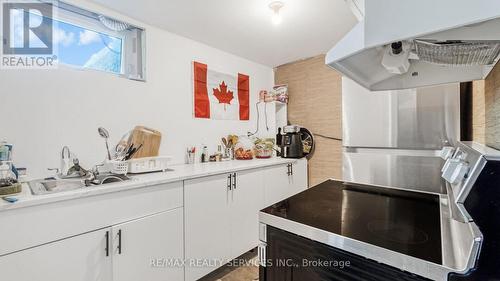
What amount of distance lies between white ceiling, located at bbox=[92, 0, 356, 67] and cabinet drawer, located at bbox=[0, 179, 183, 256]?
1.34m

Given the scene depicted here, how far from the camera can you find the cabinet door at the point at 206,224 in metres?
1.67

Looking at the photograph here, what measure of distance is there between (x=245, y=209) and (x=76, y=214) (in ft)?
4.19

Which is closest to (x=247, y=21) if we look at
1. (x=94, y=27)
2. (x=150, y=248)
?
(x=94, y=27)

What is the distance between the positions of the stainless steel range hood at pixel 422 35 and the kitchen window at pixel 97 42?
177 cm

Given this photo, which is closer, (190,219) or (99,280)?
(99,280)

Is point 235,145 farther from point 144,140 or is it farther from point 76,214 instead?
point 76,214

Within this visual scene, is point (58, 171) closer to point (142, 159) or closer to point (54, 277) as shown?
point (142, 159)

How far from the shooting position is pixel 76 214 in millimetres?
1177

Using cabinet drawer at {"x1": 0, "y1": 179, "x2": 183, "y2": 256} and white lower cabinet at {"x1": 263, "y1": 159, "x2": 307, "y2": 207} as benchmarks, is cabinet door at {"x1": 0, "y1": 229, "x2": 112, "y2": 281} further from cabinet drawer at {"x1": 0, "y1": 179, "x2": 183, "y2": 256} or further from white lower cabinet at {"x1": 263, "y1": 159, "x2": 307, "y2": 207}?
white lower cabinet at {"x1": 263, "y1": 159, "x2": 307, "y2": 207}

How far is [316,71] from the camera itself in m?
2.83

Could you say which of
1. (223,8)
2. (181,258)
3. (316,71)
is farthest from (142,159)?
(316,71)

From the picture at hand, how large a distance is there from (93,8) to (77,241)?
5.25 ft

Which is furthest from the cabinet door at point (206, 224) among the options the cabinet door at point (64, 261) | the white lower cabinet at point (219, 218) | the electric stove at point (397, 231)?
the electric stove at point (397, 231)


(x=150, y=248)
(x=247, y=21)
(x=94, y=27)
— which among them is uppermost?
(x=247, y=21)
